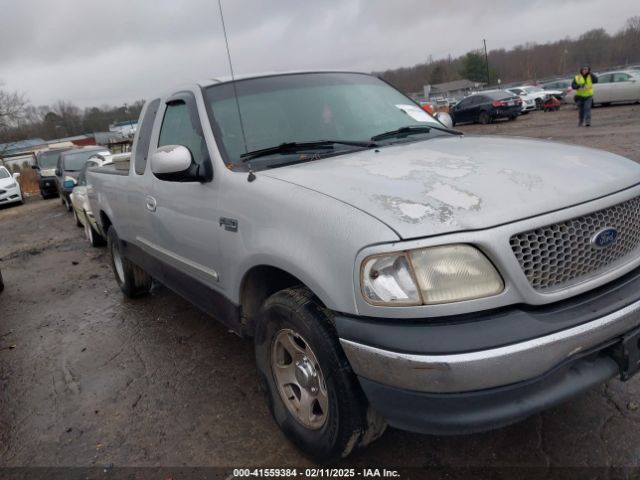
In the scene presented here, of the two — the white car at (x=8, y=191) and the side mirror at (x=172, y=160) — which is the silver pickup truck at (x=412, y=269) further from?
the white car at (x=8, y=191)

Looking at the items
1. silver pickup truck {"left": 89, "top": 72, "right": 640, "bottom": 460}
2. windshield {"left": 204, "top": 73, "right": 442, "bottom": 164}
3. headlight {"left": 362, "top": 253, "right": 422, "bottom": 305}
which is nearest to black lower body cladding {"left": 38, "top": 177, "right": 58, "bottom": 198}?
windshield {"left": 204, "top": 73, "right": 442, "bottom": 164}

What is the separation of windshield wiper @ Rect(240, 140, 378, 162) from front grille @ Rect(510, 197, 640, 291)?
4.17 feet

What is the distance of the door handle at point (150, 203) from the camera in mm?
3538

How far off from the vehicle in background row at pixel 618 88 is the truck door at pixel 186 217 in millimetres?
23684

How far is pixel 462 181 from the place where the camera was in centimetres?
211

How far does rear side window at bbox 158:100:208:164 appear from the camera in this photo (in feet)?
9.85

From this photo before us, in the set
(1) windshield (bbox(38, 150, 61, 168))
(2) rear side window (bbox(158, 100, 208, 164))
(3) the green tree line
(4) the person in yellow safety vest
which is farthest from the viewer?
(3) the green tree line

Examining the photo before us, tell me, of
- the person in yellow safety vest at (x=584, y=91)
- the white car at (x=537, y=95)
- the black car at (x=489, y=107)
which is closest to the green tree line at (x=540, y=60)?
the white car at (x=537, y=95)

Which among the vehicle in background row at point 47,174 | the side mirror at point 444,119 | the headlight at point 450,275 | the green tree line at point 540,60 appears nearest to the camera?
the headlight at point 450,275

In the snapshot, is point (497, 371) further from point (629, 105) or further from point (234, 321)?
point (629, 105)

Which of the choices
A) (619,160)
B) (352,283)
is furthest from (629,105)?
(352,283)

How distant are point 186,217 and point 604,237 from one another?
88.6 inches

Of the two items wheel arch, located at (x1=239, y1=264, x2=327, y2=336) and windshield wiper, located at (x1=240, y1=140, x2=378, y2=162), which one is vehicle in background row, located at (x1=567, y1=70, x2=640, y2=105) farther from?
wheel arch, located at (x1=239, y1=264, x2=327, y2=336)

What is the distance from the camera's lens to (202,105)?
306cm
